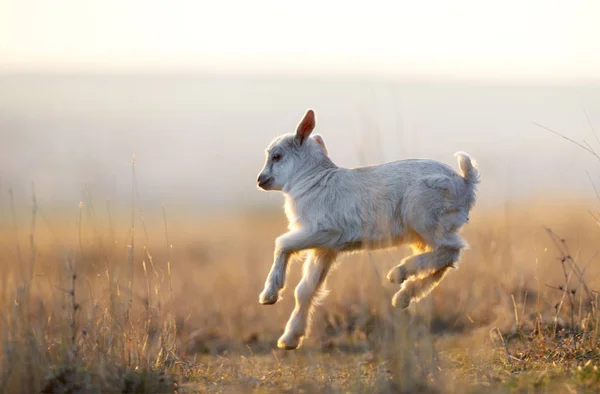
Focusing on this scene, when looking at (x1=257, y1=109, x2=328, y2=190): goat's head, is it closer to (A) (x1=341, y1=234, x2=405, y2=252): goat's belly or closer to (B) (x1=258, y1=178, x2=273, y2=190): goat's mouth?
(B) (x1=258, y1=178, x2=273, y2=190): goat's mouth

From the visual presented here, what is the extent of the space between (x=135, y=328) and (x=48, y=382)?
1.08 metres

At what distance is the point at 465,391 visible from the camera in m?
6.62

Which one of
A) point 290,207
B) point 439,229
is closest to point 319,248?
point 290,207

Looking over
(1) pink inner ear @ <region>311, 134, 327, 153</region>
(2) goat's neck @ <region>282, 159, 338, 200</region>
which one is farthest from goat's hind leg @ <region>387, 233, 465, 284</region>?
(1) pink inner ear @ <region>311, 134, 327, 153</region>

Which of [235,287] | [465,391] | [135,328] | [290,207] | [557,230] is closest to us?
[465,391]

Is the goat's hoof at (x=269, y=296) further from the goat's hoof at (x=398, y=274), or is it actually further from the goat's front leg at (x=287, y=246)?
the goat's hoof at (x=398, y=274)

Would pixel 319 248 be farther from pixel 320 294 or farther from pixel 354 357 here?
pixel 354 357

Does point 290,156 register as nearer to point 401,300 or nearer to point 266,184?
point 266,184

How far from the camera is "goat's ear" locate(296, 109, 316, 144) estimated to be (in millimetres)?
8554

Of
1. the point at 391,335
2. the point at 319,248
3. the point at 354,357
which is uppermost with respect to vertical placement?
the point at 319,248

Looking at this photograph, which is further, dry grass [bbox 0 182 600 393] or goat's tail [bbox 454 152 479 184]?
goat's tail [bbox 454 152 479 184]

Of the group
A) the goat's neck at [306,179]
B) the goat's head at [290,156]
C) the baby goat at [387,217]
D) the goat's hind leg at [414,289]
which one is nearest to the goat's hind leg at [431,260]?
the baby goat at [387,217]

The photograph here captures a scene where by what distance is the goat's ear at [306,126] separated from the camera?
8.55 metres

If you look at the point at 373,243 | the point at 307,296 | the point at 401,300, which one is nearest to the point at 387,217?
the point at 373,243
